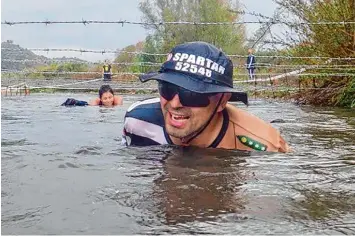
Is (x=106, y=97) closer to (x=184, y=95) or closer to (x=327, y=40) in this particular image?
(x=327, y=40)

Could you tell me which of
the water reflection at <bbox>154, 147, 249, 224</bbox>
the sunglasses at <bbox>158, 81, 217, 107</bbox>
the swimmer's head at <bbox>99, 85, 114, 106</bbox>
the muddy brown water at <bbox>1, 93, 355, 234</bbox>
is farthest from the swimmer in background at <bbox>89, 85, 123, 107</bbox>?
the sunglasses at <bbox>158, 81, 217, 107</bbox>

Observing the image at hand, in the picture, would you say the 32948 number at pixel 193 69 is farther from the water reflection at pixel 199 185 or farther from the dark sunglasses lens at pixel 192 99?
the water reflection at pixel 199 185

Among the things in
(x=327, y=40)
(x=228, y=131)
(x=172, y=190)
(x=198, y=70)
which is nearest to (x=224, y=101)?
(x=228, y=131)

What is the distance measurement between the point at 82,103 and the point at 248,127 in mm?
7606

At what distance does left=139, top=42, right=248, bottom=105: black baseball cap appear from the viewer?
4.26m

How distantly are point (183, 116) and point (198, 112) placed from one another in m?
0.11

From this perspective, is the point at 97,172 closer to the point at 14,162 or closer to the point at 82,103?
the point at 14,162

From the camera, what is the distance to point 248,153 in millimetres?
4445

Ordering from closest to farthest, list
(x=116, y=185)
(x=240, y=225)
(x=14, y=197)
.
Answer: (x=240, y=225), (x=14, y=197), (x=116, y=185)

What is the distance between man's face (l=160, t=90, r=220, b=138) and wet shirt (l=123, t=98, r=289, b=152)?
23 cm

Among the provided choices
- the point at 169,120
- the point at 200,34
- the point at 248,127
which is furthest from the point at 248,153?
the point at 200,34

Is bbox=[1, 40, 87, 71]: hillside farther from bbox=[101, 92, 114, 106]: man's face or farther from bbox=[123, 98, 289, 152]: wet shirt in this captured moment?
bbox=[123, 98, 289, 152]: wet shirt

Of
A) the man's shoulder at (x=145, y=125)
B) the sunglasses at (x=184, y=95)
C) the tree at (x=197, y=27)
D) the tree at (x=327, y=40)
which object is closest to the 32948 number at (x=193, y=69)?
the sunglasses at (x=184, y=95)

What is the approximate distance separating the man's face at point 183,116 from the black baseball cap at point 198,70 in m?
0.11
